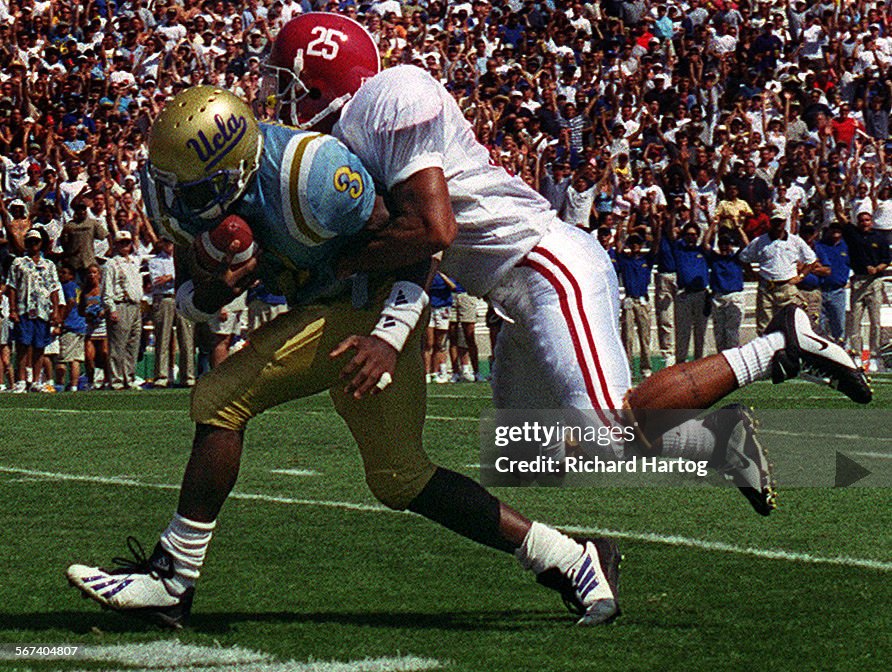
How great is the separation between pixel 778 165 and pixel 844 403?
7924 millimetres

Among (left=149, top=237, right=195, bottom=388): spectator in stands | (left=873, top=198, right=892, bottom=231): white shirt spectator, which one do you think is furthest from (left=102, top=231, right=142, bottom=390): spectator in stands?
(left=873, top=198, right=892, bottom=231): white shirt spectator

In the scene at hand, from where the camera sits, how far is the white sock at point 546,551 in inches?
171

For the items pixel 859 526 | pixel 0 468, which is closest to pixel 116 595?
pixel 859 526

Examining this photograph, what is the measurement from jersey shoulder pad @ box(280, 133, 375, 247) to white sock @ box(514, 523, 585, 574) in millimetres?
932

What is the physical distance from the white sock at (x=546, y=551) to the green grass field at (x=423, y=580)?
0.53 ft

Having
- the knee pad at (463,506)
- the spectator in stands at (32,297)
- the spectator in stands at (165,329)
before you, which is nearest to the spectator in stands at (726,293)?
the spectator in stands at (165,329)

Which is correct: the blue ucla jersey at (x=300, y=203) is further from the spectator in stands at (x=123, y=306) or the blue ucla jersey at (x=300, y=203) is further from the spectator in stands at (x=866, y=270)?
the spectator in stands at (x=866, y=270)

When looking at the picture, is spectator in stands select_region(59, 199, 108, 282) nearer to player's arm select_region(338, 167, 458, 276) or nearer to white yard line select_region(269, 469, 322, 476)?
white yard line select_region(269, 469, 322, 476)

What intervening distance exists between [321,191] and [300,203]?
0.06 m

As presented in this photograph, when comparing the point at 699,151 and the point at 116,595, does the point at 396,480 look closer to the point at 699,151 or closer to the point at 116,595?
the point at 116,595

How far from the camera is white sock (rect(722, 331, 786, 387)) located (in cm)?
475

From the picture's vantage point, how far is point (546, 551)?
171 inches

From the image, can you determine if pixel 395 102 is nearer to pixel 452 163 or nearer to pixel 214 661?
pixel 452 163

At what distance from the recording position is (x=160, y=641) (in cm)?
414
